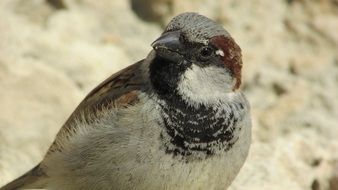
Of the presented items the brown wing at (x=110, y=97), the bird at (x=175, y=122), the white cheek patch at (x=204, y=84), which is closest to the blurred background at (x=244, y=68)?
the brown wing at (x=110, y=97)

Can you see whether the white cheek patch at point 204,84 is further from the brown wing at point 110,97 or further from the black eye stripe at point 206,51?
the brown wing at point 110,97

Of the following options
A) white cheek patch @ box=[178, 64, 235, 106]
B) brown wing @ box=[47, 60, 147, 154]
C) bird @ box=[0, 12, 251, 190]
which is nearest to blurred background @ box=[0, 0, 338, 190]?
brown wing @ box=[47, 60, 147, 154]

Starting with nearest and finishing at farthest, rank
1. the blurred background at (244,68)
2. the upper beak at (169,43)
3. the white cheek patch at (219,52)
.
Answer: the upper beak at (169,43)
the white cheek patch at (219,52)
the blurred background at (244,68)

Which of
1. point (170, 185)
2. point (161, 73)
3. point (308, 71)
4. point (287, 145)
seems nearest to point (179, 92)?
point (161, 73)

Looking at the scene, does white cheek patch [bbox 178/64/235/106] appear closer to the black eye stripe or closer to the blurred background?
the black eye stripe

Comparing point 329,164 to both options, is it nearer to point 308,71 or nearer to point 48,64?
point 308,71

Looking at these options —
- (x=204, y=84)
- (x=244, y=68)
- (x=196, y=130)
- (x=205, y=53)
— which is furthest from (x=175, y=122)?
(x=244, y=68)
